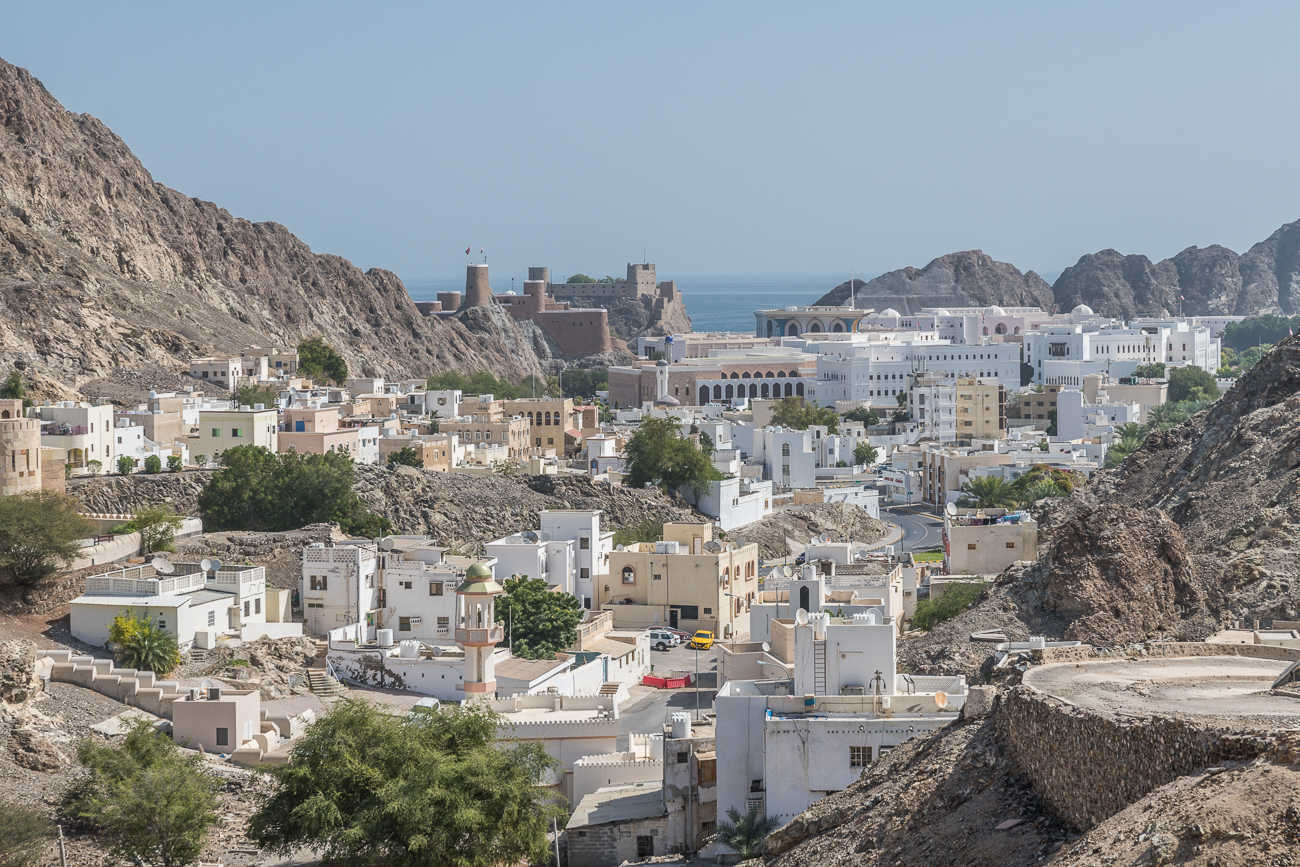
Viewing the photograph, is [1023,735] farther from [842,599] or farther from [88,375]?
[88,375]

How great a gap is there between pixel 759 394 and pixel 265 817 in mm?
92040

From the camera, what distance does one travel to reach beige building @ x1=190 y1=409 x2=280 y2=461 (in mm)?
52219

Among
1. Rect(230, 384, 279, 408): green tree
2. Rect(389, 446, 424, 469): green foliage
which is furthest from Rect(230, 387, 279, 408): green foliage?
Rect(389, 446, 424, 469): green foliage

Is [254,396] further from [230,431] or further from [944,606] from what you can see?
[944,606]

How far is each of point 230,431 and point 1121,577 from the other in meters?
33.0

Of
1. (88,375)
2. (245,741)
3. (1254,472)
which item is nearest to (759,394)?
(88,375)

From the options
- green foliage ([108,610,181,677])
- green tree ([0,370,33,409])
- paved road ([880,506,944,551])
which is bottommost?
green foliage ([108,610,181,677])

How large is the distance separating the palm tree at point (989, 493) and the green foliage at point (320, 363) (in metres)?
32.9

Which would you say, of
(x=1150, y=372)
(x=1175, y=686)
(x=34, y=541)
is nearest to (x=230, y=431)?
(x=34, y=541)

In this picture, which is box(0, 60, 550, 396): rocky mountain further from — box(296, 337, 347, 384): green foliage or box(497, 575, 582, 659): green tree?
box(497, 575, 582, 659): green tree

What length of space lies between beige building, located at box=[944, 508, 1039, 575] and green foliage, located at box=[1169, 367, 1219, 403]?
62.1 metres

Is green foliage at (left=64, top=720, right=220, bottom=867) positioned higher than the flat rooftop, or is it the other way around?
the flat rooftop

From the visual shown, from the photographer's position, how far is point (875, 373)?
107m

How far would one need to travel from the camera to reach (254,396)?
2434 inches
